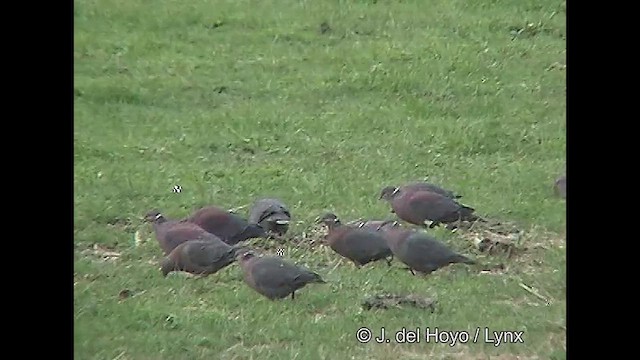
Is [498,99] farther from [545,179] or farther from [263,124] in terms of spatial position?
[263,124]

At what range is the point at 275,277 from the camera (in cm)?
455

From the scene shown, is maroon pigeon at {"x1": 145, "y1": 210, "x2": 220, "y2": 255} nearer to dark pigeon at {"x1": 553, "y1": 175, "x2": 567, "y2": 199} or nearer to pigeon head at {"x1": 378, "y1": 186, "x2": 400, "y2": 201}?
pigeon head at {"x1": 378, "y1": 186, "x2": 400, "y2": 201}

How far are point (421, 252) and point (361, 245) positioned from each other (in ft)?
0.61

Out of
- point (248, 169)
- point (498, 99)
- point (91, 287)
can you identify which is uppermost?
point (498, 99)

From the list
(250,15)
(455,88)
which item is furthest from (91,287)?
(455,88)

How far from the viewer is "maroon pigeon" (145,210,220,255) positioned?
4602 millimetres

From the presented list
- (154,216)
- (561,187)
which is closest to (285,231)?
(154,216)

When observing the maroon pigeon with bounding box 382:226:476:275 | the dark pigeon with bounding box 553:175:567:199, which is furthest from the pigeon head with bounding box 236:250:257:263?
the dark pigeon with bounding box 553:175:567:199

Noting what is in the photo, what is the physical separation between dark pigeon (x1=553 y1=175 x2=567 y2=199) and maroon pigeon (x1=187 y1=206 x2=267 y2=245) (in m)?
0.90

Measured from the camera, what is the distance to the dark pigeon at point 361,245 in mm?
4613

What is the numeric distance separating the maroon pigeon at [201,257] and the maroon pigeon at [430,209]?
539 mm

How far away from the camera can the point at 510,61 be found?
186 inches

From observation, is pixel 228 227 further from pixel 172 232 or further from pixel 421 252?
pixel 421 252
